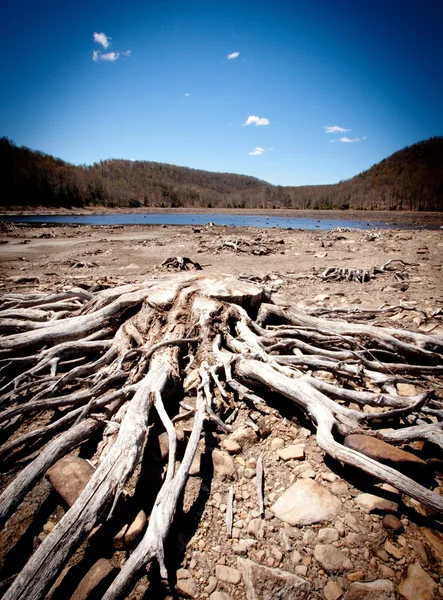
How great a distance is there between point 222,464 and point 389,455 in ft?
4.63

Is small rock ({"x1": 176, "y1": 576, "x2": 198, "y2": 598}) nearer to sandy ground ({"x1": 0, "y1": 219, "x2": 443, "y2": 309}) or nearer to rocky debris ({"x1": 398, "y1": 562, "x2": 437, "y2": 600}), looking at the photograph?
rocky debris ({"x1": 398, "y1": 562, "x2": 437, "y2": 600})

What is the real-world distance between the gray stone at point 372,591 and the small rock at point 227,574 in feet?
2.15

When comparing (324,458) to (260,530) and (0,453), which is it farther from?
(0,453)

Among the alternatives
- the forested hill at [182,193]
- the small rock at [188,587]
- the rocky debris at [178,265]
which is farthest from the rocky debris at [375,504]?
the forested hill at [182,193]

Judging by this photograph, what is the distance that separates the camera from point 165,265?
11508 mm

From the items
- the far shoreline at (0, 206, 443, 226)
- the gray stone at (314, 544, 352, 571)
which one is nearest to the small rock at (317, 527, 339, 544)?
the gray stone at (314, 544, 352, 571)

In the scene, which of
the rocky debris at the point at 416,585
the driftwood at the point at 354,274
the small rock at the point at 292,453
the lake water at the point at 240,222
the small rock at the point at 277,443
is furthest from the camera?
the lake water at the point at 240,222

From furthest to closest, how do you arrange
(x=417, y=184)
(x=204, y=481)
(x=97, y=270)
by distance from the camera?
(x=417, y=184) → (x=97, y=270) → (x=204, y=481)

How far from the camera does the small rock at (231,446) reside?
2.62 m

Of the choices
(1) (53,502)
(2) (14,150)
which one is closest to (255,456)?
(1) (53,502)

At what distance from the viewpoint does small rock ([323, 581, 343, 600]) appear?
1614mm

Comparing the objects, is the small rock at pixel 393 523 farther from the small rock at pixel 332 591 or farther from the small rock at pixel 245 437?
the small rock at pixel 245 437

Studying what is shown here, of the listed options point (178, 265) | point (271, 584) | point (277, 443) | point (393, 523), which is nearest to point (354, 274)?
point (178, 265)

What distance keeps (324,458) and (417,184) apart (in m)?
144
